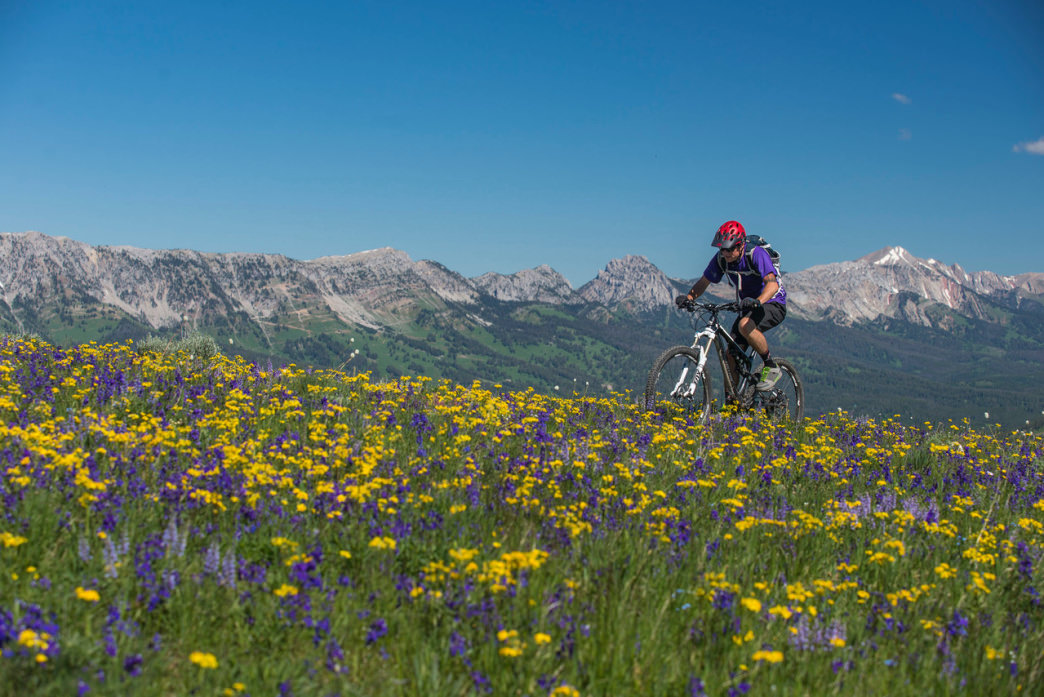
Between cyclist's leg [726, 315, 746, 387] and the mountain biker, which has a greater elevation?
the mountain biker

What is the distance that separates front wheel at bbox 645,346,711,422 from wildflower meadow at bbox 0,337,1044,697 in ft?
13.2

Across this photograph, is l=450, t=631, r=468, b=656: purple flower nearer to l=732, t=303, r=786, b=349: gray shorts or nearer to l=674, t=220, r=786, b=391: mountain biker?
l=674, t=220, r=786, b=391: mountain biker

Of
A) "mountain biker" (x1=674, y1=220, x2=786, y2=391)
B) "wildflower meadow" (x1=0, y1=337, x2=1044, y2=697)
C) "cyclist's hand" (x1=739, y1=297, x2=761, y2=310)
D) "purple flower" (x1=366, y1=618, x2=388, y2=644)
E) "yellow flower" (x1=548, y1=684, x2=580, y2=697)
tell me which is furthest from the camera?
"mountain biker" (x1=674, y1=220, x2=786, y2=391)

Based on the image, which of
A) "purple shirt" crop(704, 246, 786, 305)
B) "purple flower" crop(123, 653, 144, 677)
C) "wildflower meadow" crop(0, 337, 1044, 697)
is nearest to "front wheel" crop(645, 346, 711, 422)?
"purple shirt" crop(704, 246, 786, 305)

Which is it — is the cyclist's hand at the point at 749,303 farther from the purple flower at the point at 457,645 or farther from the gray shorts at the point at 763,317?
the purple flower at the point at 457,645

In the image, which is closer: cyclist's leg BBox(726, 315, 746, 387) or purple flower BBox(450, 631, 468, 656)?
purple flower BBox(450, 631, 468, 656)

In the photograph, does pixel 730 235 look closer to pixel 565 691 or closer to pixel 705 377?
pixel 705 377

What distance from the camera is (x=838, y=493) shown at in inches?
282

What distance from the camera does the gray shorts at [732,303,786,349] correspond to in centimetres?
1201

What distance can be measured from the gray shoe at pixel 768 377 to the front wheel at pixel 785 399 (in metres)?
0.30

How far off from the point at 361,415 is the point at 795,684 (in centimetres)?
529

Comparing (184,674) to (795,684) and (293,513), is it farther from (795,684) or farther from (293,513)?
(795,684)

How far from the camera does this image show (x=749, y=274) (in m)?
12.1

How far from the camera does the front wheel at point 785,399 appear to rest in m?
13.0
